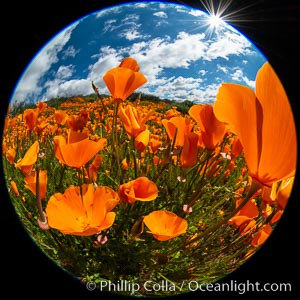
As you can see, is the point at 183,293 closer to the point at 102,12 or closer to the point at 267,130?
the point at 267,130

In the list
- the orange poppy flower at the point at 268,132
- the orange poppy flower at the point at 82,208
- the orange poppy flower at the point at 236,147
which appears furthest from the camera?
the orange poppy flower at the point at 236,147

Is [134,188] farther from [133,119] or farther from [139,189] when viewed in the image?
[133,119]

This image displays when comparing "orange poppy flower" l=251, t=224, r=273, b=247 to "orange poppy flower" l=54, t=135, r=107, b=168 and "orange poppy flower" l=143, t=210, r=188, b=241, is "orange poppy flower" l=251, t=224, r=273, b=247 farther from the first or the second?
"orange poppy flower" l=54, t=135, r=107, b=168

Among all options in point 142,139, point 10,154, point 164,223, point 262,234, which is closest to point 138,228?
point 164,223

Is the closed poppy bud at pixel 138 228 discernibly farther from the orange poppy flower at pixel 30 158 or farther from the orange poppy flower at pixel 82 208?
the orange poppy flower at pixel 30 158

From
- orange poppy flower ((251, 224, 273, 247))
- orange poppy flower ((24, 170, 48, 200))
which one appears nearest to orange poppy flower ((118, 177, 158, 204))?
orange poppy flower ((24, 170, 48, 200))

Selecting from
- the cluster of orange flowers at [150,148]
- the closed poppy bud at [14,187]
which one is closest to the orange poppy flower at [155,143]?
the cluster of orange flowers at [150,148]
